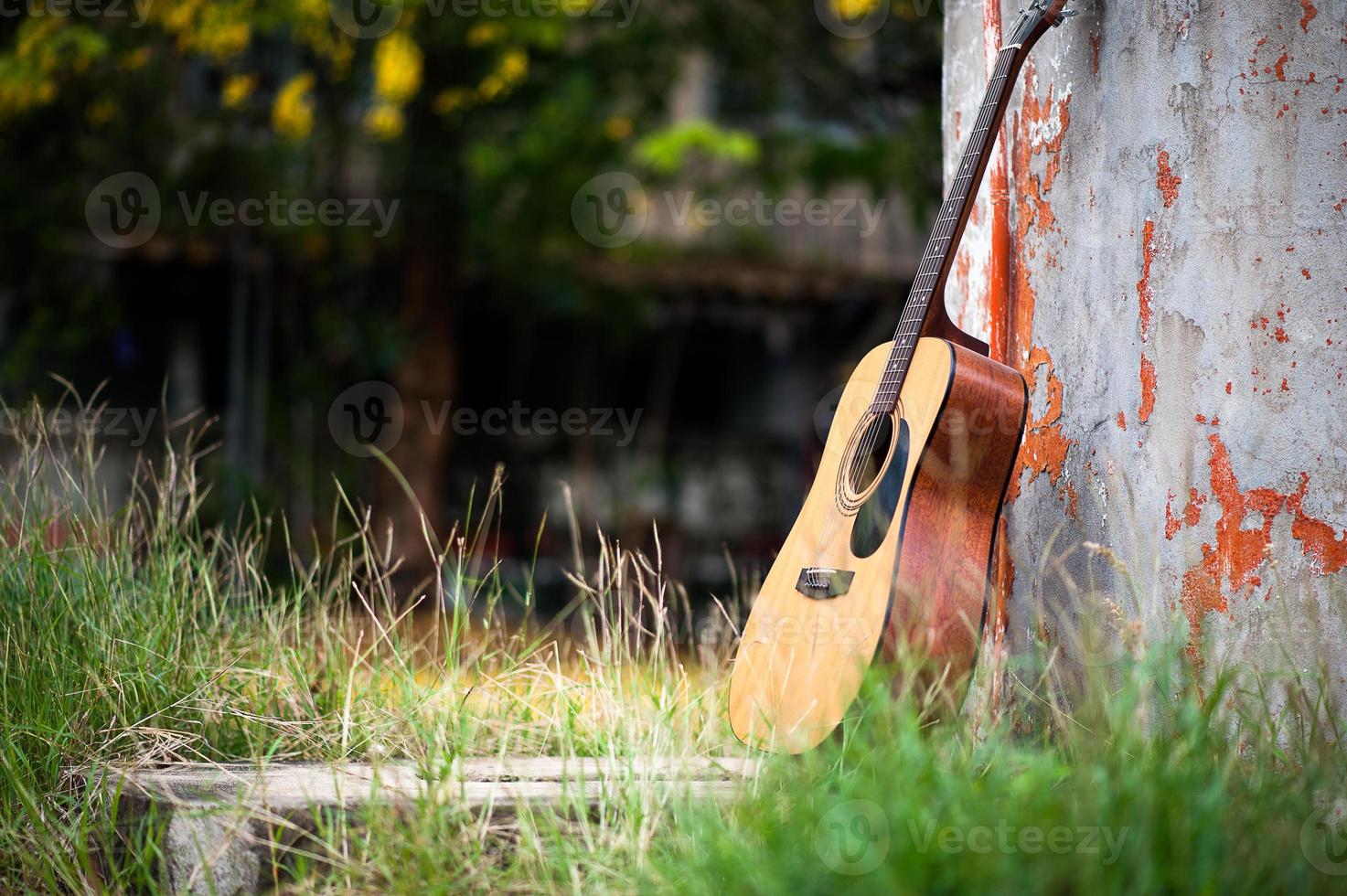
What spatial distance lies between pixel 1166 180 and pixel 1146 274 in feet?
0.59

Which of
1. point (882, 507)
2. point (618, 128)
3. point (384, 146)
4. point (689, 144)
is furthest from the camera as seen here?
point (384, 146)

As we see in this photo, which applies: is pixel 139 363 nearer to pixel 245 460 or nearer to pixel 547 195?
pixel 245 460

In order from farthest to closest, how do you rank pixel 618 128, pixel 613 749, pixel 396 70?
1. pixel 396 70
2. pixel 618 128
3. pixel 613 749

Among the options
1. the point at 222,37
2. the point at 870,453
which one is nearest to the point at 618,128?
the point at 222,37

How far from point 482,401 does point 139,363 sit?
2.76 m

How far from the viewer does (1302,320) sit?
2168mm

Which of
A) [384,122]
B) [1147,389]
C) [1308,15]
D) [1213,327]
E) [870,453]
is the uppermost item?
[384,122]

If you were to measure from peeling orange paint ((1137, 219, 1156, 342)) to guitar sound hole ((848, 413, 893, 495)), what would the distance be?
52 cm

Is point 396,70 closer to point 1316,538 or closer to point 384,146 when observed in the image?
point 384,146

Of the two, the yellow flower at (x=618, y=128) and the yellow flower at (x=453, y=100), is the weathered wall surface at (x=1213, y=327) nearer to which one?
the yellow flower at (x=618, y=128)

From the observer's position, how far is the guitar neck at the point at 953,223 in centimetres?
250

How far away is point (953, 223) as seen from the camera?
8.46 feet

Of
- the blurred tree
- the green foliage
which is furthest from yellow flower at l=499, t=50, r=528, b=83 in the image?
the green foliage

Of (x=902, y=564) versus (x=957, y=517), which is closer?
(x=902, y=564)
